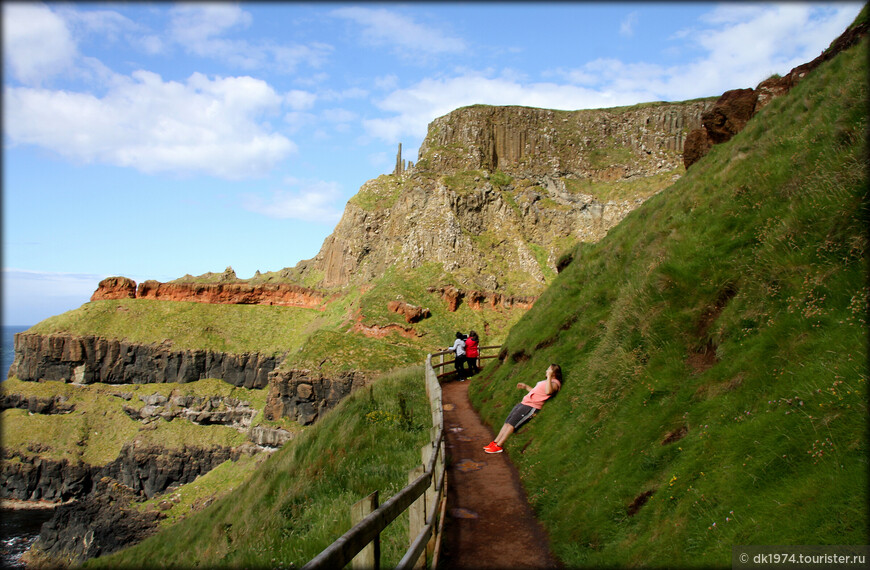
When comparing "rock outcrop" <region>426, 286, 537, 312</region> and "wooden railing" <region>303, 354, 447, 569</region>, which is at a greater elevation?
"rock outcrop" <region>426, 286, 537, 312</region>

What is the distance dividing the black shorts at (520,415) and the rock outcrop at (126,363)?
2008 inches

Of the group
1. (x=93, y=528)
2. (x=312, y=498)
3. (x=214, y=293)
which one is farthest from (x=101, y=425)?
(x=312, y=498)

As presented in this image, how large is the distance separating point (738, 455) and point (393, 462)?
22.7ft

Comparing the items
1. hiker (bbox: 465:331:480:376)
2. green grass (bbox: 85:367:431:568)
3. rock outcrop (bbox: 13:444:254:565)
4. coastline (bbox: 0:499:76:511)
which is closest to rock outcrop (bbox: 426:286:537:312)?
rock outcrop (bbox: 13:444:254:565)

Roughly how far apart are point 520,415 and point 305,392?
35.7m

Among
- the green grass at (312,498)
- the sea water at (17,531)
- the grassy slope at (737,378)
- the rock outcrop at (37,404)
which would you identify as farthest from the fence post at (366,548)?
the rock outcrop at (37,404)

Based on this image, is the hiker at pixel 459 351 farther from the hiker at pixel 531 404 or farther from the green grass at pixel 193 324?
the green grass at pixel 193 324

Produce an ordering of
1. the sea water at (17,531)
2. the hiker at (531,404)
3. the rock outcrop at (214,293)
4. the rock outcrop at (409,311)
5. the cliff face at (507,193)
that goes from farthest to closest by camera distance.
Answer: the rock outcrop at (214,293)
the cliff face at (507,193)
the rock outcrop at (409,311)
the sea water at (17,531)
the hiker at (531,404)

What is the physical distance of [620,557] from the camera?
17.4 ft

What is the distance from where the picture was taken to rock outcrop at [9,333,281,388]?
5822 cm

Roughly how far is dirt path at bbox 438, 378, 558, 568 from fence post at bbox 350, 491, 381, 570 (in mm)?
2682

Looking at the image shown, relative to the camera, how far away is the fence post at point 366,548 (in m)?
3.87

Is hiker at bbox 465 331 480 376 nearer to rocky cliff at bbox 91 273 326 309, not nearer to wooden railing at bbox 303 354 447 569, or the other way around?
wooden railing at bbox 303 354 447 569

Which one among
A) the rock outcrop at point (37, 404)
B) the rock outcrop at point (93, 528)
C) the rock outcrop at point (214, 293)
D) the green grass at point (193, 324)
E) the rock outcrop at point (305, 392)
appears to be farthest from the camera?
the rock outcrop at point (214, 293)
